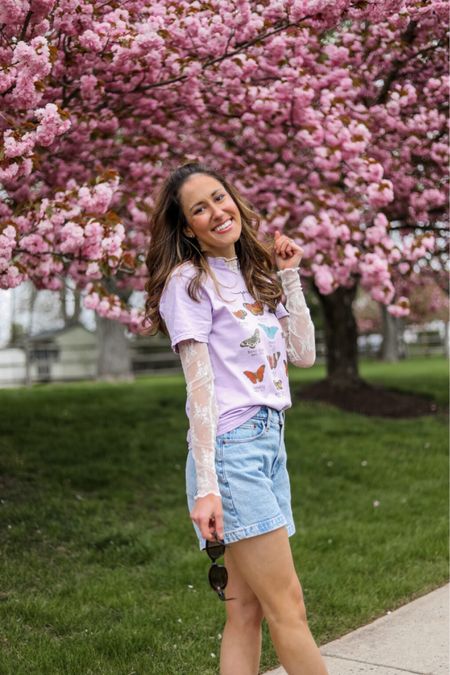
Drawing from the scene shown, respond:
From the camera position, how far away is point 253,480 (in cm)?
255

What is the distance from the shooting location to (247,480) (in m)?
2.55

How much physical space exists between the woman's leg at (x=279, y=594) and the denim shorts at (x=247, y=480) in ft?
0.15

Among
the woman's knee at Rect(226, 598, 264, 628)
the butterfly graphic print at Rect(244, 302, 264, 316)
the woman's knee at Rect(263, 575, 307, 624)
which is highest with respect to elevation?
the butterfly graphic print at Rect(244, 302, 264, 316)

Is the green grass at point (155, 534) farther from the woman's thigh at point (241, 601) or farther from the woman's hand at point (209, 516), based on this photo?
the woman's hand at point (209, 516)

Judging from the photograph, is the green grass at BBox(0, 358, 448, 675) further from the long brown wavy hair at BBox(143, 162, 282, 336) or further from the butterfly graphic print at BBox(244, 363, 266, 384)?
the long brown wavy hair at BBox(143, 162, 282, 336)

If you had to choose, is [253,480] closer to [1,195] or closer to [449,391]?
[1,195]

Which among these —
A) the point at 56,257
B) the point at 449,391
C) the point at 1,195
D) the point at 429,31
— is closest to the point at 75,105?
the point at 1,195

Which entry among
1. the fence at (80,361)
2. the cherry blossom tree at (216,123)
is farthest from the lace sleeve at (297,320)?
the fence at (80,361)

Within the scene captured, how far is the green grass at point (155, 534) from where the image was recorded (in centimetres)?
400

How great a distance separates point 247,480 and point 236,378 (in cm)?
31

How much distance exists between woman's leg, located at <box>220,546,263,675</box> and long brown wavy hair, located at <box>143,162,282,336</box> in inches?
33.5

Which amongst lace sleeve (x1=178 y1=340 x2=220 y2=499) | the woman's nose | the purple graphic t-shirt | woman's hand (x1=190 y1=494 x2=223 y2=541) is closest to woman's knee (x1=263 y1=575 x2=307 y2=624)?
woman's hand (x1=190 y1=494 x2=223 y2=541)

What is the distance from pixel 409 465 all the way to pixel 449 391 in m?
5.22

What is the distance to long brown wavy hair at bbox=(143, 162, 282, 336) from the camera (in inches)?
111
